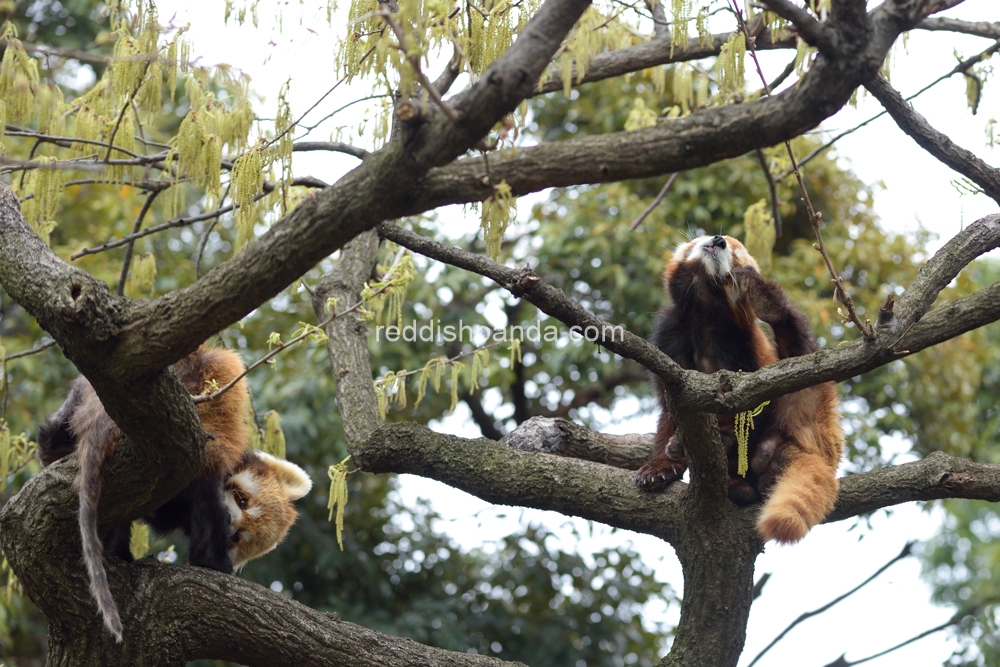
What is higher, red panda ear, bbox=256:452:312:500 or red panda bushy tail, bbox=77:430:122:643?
red panda ear, bbox=256:452:312:500

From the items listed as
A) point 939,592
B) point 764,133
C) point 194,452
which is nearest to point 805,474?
point 764,133

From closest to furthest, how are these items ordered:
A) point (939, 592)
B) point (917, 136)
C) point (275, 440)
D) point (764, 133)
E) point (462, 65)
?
point (764, 133) → point (462, 65) → point (917, 136) → point (275, 440) → point (939, 592)

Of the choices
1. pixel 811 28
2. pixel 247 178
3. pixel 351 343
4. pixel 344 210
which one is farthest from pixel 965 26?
pixel 344 210

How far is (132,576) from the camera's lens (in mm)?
2893

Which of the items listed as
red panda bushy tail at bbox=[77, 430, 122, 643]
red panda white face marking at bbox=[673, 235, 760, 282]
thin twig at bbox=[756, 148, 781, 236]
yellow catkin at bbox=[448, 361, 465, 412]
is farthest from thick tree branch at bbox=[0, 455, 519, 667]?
thin twig at bbox=[756, 148, 781, 236]

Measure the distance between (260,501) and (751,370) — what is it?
202 centimetres

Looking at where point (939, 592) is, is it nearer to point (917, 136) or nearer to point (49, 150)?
point (917, 136)

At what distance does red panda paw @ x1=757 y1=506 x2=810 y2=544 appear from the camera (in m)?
3.00

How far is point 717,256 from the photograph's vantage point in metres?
3.80

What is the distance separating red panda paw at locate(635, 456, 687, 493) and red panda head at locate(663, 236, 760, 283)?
0.82 metres

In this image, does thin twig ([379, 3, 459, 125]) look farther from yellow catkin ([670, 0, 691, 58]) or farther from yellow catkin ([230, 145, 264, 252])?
yellow catkin ([670, 0, 691, 58])

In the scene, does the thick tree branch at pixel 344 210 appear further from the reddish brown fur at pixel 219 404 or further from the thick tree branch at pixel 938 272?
the thick tree branch at pixel 938 272

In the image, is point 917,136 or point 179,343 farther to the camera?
point 917,136

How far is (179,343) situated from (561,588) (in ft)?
15.9
